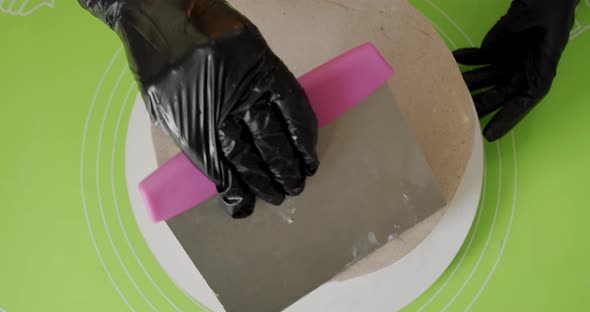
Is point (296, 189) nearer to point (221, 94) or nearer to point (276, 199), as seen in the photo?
point (276, 199)

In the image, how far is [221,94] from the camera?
67 cm

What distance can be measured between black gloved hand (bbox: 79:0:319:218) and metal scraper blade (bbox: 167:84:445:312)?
7cm

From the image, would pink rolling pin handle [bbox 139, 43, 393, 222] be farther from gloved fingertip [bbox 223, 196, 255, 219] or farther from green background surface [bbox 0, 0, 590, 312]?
green background surface [bbox 0, 0, 590, 312]

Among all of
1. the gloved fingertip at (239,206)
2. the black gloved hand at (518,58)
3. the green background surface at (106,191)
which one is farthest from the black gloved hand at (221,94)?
the black gloved hand at (518,58)

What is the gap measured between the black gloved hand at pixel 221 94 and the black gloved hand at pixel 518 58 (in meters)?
0.54

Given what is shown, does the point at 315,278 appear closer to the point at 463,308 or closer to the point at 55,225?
the point at 463,308

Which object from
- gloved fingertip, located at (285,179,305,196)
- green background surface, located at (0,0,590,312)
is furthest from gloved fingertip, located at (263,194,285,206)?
green background surface, located at (0,0,590,312)

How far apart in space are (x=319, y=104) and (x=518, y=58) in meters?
0.58

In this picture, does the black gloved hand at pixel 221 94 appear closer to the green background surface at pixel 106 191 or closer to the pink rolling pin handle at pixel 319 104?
the pink rolling pin handle at pixel 319 104

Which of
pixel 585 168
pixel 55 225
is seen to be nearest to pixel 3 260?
pixel 55 225

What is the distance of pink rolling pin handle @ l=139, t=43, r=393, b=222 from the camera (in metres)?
0.70

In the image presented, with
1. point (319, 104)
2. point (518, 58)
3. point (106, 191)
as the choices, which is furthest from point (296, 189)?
point (518, 58)

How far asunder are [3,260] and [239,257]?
2.19 ft

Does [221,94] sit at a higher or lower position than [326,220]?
higher
